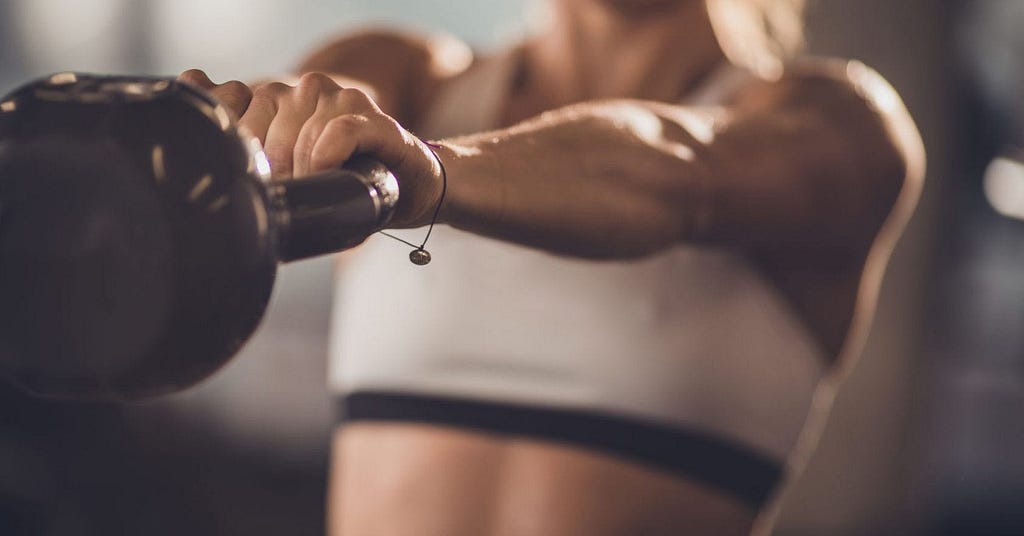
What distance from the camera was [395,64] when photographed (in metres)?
0.82

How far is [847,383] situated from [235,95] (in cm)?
189

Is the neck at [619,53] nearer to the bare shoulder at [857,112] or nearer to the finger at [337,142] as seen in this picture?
the bare shoulder at [857,112]

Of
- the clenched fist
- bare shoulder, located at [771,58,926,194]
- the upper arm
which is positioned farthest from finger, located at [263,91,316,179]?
bare shoulder, located at [771,58,926,194]

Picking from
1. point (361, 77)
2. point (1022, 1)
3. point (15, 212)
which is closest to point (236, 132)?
point (15, 212)

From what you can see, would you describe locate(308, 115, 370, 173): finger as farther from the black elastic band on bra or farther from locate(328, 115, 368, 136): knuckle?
the black elastic band on bra

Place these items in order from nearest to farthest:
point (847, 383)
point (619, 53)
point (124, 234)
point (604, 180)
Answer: point (124, 234)
point (604, 180)
point (619, 53)
point (847, 383)

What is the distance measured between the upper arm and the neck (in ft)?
0.29

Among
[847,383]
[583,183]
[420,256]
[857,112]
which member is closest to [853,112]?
[857,112]

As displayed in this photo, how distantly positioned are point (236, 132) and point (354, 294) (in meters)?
0.49

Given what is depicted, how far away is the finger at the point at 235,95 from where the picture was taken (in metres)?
0.28

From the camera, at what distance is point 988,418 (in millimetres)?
2297

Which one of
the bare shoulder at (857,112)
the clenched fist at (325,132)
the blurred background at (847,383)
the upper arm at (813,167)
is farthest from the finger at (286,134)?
the blurred background at (847,383)

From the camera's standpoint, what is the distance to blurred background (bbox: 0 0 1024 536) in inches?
80.2

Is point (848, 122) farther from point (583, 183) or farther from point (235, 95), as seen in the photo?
point (235, 95)
